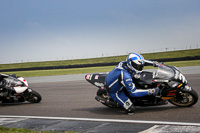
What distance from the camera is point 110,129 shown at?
5.13 m

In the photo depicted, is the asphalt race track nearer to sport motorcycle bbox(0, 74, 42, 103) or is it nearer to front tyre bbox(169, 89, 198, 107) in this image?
front tyre bbox(169, 89, 198, 107)

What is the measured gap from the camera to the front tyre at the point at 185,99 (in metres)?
6.28

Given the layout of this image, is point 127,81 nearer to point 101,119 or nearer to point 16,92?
point 101,119

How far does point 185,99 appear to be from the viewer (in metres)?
6.55

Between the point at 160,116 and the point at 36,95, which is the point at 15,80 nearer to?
the point at 36,95

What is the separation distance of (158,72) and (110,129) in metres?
2.05

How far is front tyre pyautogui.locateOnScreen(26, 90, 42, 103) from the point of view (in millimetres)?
9133

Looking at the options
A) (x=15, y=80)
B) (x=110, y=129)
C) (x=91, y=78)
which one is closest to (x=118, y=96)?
(x=91, y=78)

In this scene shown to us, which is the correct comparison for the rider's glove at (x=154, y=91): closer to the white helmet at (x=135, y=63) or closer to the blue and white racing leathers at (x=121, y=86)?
the blue and white racing leathers at (x=121, y=86)

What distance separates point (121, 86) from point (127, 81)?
39 cm

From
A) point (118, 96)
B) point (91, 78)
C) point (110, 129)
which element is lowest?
point (110, 129)

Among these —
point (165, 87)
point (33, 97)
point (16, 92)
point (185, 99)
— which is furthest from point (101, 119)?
point (16, 92)

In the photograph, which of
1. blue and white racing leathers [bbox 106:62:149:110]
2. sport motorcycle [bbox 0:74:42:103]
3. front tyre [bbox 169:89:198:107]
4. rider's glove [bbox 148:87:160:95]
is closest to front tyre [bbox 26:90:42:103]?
sport motorcycle [bbox 0:74:42:103]

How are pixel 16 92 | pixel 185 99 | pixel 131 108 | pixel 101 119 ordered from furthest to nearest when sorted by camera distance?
pixel 16 92 < pixel 185 99 < pixel 131 108 < pixel 101 119
